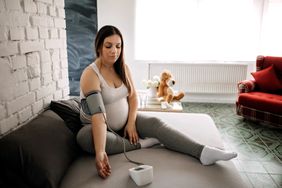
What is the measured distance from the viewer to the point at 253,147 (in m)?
2.64

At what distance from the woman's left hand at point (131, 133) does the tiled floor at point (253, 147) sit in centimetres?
104

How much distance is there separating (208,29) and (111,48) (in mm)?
2981

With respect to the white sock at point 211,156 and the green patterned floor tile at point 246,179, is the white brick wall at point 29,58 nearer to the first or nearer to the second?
the white sock at point 211,156

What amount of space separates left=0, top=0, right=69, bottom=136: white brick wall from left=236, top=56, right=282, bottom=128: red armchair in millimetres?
2379

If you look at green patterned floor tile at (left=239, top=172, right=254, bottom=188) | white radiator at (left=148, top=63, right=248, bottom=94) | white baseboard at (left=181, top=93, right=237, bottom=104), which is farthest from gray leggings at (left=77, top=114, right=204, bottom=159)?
white baseboard at (left=181, top=93, right=237, bottom=104)

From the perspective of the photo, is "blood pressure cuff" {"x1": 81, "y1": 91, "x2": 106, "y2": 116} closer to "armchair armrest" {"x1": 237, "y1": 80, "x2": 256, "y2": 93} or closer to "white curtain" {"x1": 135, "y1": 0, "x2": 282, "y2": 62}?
"armchair armrest" {"x1": 237, "y1": 80, "x2": 256, "y2": 93}

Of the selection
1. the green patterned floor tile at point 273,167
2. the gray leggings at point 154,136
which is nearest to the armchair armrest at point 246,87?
the green patterned floor tile at point 273,167

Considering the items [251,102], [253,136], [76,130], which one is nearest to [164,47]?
[251,102]

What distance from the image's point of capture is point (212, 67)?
4.23 meters

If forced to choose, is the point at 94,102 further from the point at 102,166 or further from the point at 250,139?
the point at 250,139

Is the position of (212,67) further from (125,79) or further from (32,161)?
(32,161)

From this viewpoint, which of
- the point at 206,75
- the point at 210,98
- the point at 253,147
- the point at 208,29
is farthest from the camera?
the point at 210,98

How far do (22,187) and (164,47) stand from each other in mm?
3502

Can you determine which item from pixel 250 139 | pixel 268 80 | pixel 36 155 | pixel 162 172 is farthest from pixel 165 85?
pixel 36 155
